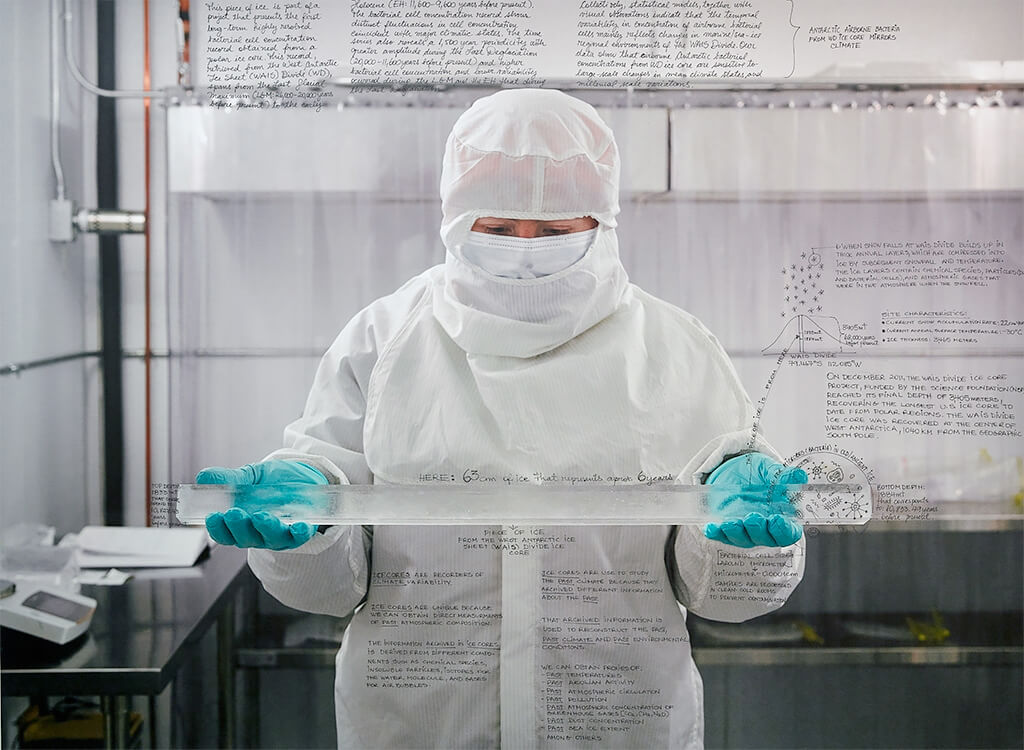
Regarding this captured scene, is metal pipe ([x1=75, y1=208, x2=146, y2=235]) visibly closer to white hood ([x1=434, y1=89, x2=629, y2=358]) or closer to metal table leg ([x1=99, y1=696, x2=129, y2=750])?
white hood ([x1=434, y1=89, x2=629, y2=358])

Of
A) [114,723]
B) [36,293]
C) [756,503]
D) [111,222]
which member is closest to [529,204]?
[756,503]

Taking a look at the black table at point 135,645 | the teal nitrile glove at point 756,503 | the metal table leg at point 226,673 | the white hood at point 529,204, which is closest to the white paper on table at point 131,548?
the black table at point 135,645

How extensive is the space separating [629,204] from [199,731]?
1.29 metres

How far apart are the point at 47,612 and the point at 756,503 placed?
109 cm

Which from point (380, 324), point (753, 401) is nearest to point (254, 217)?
point (380, 324)

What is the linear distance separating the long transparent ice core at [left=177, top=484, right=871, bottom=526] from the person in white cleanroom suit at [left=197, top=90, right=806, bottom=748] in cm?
6

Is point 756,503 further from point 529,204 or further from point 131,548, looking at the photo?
point 131,548

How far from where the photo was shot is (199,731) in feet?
5.45

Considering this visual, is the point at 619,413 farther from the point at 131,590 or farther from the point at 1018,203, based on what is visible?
the point at 131,590

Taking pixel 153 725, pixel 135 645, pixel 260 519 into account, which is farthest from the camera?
pixel 153 725

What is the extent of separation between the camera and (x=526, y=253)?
1187 mm

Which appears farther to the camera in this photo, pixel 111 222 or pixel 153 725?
pixel 153 725

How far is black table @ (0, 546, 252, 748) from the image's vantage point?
1261 millimetres

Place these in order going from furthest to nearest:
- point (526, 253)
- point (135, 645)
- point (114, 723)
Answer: point (114, 723), point (135, 645), point (526, 253)
